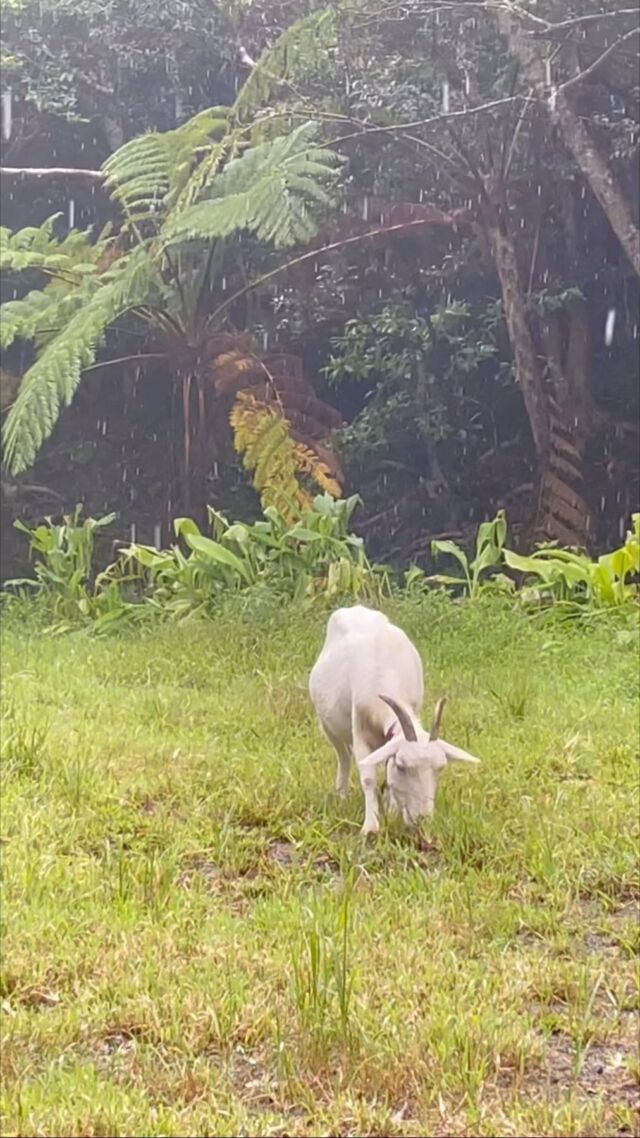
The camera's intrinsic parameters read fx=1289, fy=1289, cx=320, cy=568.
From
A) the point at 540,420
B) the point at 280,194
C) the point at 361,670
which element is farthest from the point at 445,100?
the point at 361,670

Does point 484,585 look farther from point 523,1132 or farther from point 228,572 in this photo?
point 523,1132

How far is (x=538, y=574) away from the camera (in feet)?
8.79

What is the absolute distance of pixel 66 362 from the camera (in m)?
3.14

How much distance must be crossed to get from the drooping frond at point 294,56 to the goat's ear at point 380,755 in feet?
6.20

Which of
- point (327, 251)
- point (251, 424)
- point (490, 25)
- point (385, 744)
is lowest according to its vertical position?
point (385, 744)

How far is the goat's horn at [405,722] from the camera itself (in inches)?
66.7

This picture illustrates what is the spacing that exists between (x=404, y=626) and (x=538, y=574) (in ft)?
2.13

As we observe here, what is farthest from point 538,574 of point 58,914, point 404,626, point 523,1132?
point 523,1132

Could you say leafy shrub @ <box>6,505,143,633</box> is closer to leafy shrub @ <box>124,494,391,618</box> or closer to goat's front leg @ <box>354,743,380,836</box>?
leafy shrub @ <box>124,494,391,618</box>

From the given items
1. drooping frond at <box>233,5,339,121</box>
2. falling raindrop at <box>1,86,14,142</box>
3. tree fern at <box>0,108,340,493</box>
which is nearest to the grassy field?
tree fern at <box>0,108,340,493</box>

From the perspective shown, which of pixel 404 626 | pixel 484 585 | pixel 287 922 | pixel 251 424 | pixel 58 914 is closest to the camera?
pixel 287 922

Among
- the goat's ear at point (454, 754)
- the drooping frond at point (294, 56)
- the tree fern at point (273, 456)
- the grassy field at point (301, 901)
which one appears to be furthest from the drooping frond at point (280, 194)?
the goat's ear at point (454, 754)

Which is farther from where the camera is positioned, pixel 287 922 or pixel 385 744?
pixel 385 744

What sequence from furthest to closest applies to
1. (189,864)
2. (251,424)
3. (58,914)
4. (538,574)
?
(251,424)
(538,574)
(189,864)
(58,914)
